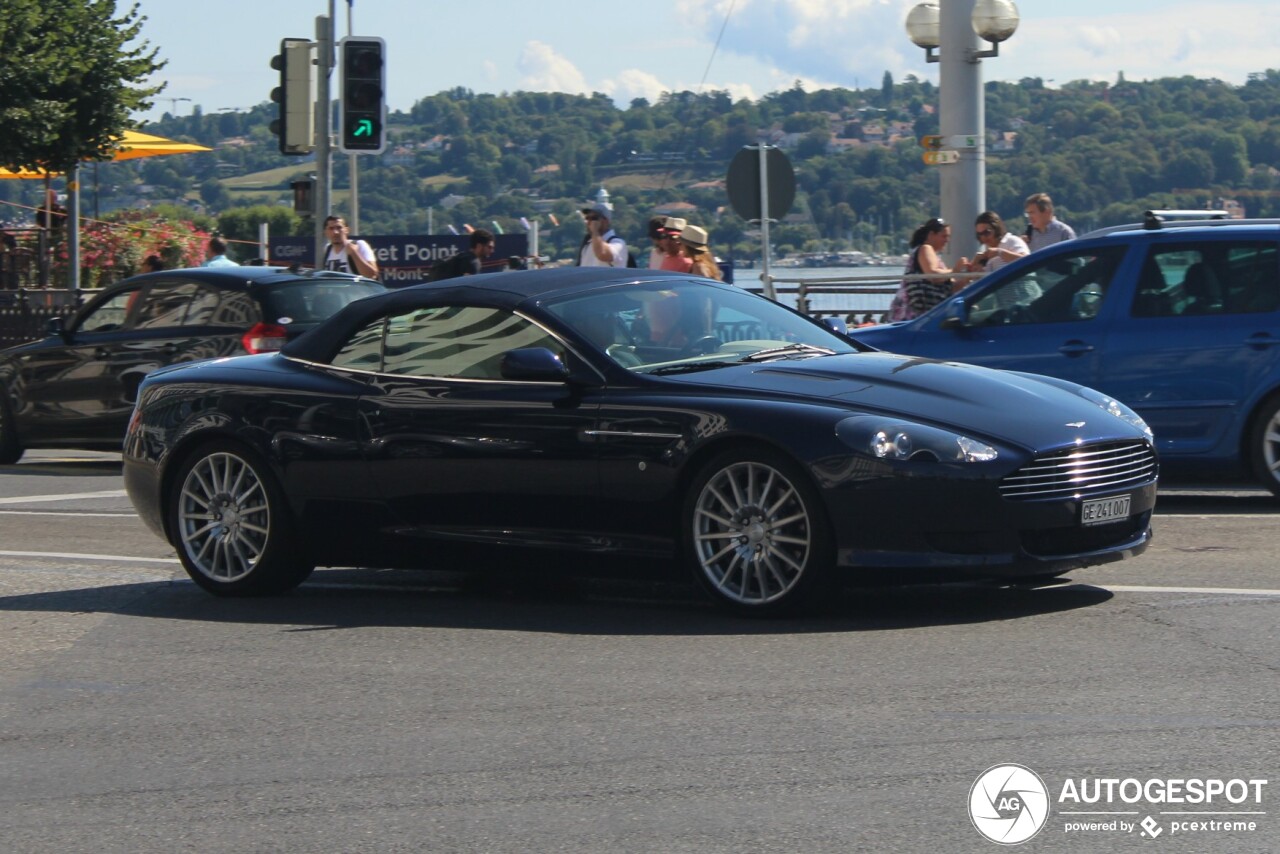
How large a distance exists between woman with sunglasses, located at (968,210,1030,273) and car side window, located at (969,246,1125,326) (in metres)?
4.71

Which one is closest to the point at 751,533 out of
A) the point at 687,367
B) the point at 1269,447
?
the point at 687,367

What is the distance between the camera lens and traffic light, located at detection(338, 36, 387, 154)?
22.0 meters

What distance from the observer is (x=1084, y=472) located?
7.95m

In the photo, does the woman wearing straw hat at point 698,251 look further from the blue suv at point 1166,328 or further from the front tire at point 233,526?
the front tire at point 233,526

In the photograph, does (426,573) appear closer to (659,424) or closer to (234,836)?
(659,424)

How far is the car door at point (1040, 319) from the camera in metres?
12.2

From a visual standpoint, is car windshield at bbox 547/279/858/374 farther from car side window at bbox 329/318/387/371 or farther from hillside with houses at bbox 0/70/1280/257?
hillside with houses at bbox 0/70/1280/257

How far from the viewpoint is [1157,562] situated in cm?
933

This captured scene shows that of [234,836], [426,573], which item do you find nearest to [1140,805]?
[234,836]

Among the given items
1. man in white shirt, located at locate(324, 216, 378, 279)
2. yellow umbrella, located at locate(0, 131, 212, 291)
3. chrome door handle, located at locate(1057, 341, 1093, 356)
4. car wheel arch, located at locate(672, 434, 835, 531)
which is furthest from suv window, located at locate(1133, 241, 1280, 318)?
yellow umbrella, located at locate(0, 131, 212, 291)

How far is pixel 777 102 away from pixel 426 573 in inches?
2085

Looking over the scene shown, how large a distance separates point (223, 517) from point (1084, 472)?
3840mm

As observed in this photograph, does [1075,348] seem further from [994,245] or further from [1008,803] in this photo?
[1008,803]

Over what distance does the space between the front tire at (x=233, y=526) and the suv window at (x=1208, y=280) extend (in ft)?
17.8
